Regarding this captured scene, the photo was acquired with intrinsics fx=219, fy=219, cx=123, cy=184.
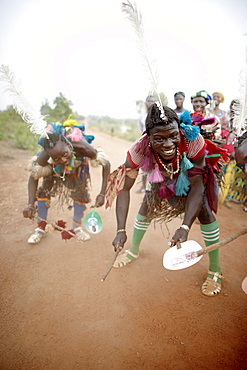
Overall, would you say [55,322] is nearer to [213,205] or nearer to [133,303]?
[133,303]

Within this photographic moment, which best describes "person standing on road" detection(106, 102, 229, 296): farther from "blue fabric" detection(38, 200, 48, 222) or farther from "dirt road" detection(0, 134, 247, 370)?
"blue fabric" detection(38, 200, 48, 222)

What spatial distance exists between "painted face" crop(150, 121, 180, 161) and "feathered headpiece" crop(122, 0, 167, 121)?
0.08 meters

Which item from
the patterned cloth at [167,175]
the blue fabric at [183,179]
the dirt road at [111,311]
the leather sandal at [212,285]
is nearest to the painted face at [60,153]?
the patterned cloth at [167,175]

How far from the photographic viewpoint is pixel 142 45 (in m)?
1.52

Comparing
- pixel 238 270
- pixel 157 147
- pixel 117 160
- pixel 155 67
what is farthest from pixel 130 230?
pixel 117 160

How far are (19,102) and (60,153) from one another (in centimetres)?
68

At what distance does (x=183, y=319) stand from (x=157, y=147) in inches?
54.5

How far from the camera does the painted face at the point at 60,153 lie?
233cm

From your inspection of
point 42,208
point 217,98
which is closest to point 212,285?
point 42,208

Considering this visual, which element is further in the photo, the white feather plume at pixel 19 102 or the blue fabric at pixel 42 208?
the blue fabric at pixel 42 208

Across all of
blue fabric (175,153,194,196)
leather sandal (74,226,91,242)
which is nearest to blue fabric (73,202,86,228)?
leather sandal (74,226,91,242)

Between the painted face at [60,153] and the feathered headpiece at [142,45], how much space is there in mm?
1178

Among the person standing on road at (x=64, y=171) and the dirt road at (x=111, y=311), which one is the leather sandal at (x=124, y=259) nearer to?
the dirt road at (x=111, y=311)

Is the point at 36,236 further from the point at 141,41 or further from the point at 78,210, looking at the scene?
the point at 141,41
